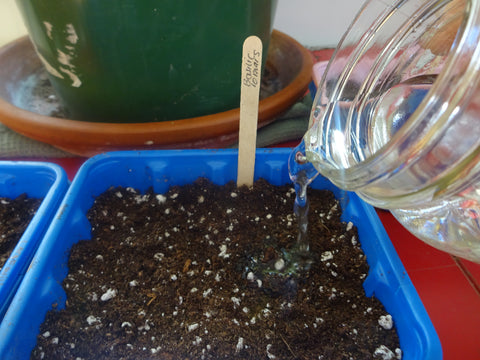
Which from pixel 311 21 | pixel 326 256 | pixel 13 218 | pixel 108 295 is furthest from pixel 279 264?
pixel 311 21

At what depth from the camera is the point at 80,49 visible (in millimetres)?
601

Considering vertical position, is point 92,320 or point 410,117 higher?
point 410,117

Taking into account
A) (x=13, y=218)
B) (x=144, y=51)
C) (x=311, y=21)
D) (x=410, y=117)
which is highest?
(x=410, y=117)

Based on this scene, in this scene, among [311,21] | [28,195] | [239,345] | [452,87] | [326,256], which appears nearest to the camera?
[452,87]

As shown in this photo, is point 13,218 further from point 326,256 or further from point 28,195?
point 326,256

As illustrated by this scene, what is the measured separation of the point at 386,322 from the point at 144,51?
0.58m

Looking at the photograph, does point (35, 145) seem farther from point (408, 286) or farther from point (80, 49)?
point (408, 286)

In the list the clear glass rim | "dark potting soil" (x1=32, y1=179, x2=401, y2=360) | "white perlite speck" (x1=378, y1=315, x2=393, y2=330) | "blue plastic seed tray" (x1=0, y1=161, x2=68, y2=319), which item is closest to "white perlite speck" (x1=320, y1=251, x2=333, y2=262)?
"dark potting soil" (x1=32, y1=179, x2=401, y2=360)

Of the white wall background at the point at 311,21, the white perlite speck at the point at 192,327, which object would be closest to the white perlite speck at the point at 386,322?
the white perlite speck at the point at 192,327

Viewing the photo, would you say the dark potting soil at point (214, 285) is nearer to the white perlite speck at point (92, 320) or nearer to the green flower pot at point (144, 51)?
the white perlite speck at point (92, 320)

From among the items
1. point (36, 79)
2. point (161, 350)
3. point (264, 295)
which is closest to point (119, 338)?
point (161, 350)

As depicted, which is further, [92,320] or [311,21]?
[311,21]

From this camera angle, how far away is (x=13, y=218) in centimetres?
66

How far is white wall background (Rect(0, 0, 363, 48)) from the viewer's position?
1.09 metres
